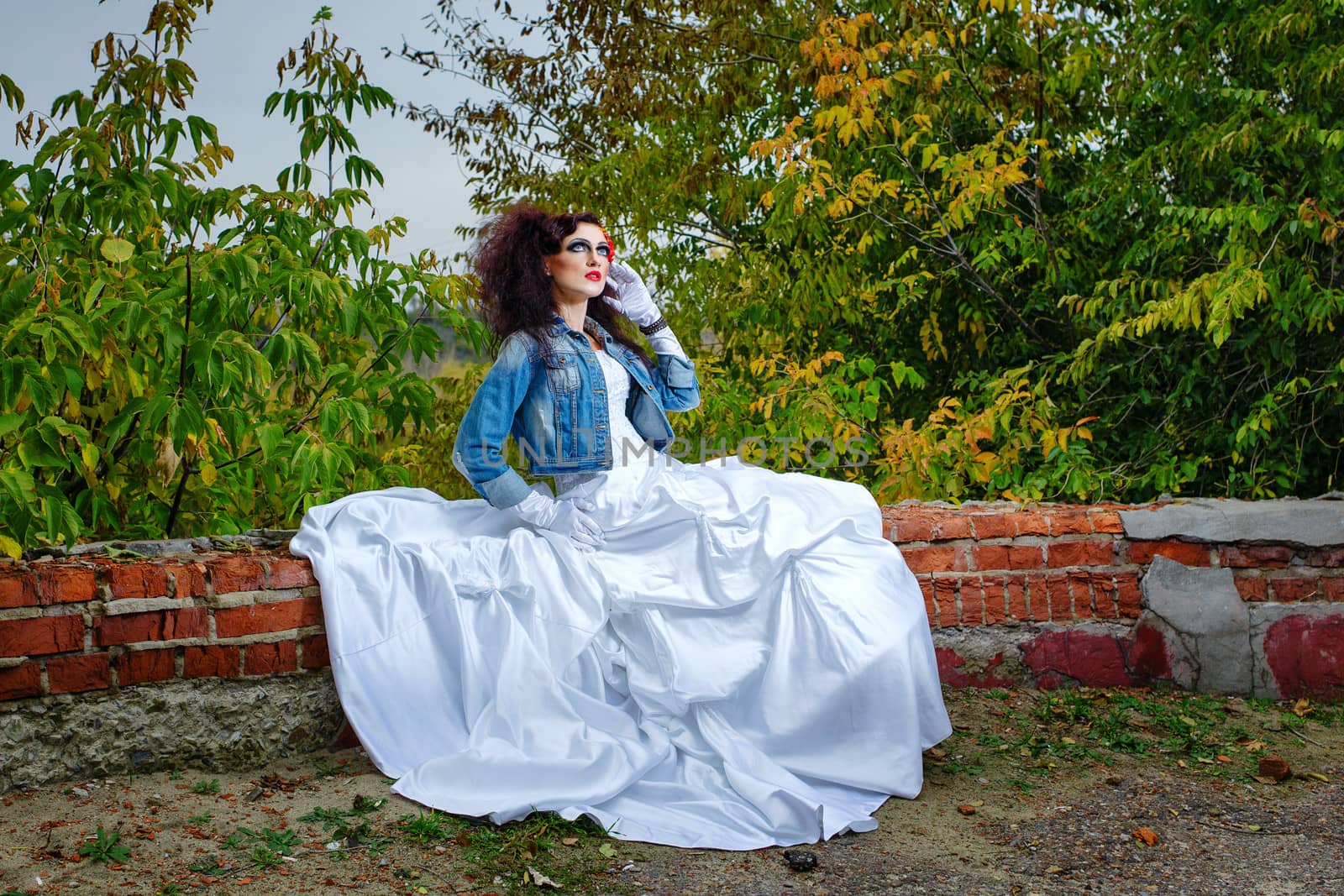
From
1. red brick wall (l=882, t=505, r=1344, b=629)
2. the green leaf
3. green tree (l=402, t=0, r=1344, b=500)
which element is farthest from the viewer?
green tree (l=402, t=0, r=1344, b=500)

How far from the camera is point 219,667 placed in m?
2.79

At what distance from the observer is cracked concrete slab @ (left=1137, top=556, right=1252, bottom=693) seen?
357cm

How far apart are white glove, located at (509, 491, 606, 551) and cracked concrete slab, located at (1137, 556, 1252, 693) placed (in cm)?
188

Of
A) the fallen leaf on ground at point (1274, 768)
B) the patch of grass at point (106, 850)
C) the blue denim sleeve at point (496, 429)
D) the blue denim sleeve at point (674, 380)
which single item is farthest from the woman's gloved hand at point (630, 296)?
the fallen leaf on ground at point (1274, 768)

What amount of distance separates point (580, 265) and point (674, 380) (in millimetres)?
464

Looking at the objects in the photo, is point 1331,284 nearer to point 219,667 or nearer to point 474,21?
point 219,667

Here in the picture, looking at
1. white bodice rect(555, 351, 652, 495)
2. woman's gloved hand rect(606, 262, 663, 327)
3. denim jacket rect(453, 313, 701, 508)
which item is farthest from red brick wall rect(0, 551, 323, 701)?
woman's gloved hand rect(606, 262, 663, 327)

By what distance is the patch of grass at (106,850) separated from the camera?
2.21m

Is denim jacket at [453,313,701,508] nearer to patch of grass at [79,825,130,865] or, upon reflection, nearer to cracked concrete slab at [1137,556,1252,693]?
patch of grass at [79,825,130,865]

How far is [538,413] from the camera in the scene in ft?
9.98

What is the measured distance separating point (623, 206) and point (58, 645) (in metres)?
4.41

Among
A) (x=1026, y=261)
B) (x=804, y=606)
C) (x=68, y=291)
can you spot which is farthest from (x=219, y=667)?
(x=1026, y=261)

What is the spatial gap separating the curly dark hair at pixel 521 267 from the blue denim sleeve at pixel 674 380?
406mm

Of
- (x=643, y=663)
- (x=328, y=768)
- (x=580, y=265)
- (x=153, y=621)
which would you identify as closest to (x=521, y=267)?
(x=580, y=265)
